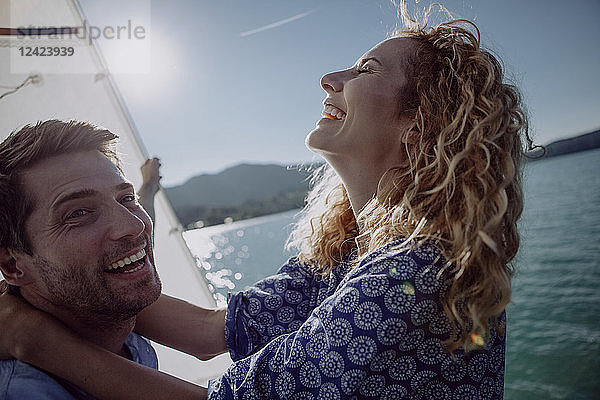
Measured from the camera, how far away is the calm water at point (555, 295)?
356 inches

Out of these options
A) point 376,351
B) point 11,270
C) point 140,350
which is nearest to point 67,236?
point 11,270

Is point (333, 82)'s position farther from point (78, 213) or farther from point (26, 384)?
point (26, 384)

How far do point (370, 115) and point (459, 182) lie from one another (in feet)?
0.98

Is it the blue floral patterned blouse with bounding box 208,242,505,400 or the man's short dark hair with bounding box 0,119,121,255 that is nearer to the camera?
the blue floral patterned blouse with bounding box 208,242,505,400

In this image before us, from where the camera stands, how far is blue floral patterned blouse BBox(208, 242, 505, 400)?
0.84 meters

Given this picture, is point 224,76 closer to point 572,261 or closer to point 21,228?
point 572,261

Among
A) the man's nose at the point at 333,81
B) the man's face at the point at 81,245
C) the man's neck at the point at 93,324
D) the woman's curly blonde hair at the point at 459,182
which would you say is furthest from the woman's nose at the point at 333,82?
the man's neck at the point at 93,324

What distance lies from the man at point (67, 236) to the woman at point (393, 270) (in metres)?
0.10

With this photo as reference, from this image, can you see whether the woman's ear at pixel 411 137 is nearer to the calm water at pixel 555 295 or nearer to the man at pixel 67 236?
the calm water at pixel 555 295

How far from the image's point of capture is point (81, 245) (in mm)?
1008

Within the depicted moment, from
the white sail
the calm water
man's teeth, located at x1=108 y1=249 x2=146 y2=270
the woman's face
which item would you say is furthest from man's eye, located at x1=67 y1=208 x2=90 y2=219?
the calm water

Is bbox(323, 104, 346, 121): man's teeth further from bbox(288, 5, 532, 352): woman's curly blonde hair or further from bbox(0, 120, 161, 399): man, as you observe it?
bbox(0, 120, 161, 399): man

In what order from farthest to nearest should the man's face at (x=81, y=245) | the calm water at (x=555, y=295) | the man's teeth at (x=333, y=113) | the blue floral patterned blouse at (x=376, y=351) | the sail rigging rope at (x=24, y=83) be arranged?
the calm water at (x=555, y=295), the sail rigging rope at (x=24, y=83), the man's teeth at (x=333, y=113), the man's face at (x=81, y=245), the blue floral patterned blouse at (x=376, y=351)

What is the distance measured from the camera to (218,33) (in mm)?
23000
